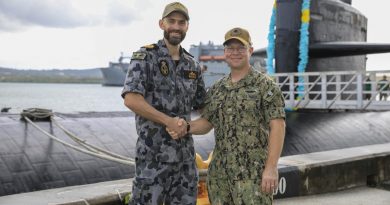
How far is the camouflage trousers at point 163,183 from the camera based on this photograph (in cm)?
344

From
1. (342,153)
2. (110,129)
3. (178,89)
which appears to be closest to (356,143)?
(342,153)

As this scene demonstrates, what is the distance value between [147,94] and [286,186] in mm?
3162

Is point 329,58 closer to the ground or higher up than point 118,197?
higher up

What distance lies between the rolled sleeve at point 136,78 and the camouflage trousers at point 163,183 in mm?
506

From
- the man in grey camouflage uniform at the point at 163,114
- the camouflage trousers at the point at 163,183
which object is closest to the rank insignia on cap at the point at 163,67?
the man in grey camouflage uniform at the point at 163,114

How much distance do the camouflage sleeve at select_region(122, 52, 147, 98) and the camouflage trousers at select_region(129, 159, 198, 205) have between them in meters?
0.51

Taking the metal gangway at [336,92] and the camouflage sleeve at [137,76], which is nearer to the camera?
the camouflage sleeve at [137,76]

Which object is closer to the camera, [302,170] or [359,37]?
[302,170]

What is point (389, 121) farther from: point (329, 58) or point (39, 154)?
point (39, 154)

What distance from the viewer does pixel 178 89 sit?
358 cm

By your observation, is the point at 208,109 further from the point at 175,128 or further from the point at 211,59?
the point at 211,59

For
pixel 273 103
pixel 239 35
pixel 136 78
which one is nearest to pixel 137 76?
pixel 136 78

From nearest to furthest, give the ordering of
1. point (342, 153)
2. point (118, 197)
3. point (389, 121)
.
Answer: point (118, 197) < point (342, 153) < point (389, 121)

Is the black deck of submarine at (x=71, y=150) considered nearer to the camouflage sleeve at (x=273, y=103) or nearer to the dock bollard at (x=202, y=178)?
the dock bollard at (x=202, y=178)
